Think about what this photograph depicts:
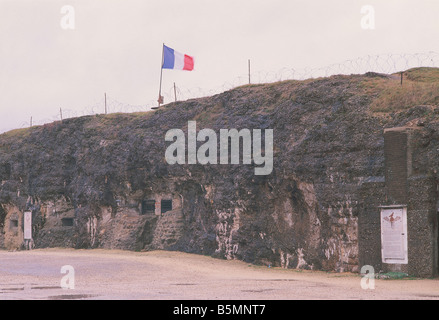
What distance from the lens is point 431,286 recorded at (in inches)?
606

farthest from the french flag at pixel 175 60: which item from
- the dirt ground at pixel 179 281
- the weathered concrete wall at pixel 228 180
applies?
the dirt ground at pixel 179 281

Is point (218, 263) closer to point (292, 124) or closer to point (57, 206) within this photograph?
point (292, 124)

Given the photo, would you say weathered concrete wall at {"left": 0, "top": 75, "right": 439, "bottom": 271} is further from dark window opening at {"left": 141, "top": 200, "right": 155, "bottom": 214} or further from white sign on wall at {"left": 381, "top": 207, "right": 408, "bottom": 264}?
white sign on wall at {"left": 381, "top": 207, "right": 408, "bottom": 264}

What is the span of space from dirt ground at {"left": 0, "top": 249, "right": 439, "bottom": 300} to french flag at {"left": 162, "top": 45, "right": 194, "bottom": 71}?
1091cm

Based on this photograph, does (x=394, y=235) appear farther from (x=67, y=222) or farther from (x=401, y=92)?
(x=67, y=222)

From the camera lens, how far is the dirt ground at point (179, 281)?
13.5 m

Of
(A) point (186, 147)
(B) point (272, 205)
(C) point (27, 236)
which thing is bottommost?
(C) point (27, 236)

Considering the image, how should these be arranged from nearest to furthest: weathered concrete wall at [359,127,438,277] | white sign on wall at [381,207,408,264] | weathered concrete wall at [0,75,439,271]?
weathered concrete wall at [359,127,438,277], white sign on wall at [381,207,408,264], weathered concrete wall at [0,75,439,271]

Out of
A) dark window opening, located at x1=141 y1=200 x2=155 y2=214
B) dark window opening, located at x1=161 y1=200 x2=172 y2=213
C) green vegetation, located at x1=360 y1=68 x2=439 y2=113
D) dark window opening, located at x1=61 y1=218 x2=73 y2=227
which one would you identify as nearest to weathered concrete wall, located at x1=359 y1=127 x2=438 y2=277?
green vegetation, located at x1=360 y1=68 x2=439 y2=113

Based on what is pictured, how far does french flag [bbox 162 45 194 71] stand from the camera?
32.1m

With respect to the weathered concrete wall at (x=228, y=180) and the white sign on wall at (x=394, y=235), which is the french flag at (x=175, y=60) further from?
the white sign on wall at (x=394, y=235)
